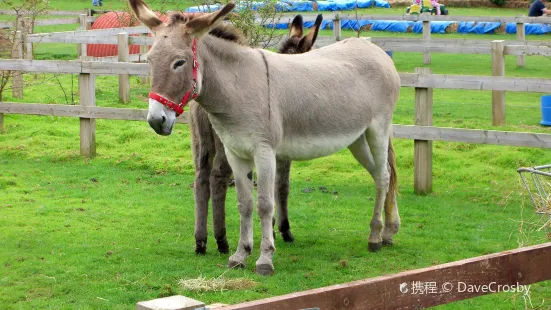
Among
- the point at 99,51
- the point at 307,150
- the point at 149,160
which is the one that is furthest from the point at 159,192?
the point at 99,51

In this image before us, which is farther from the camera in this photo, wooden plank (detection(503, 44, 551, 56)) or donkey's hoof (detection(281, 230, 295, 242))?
wooden plank (detection(503, 44, 551, 56))

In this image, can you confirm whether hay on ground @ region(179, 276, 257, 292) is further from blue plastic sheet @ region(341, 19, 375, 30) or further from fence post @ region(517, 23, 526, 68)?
blue plastic sheet @ region(341, 19, 375, 30)

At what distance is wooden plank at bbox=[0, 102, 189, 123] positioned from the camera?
11.1m

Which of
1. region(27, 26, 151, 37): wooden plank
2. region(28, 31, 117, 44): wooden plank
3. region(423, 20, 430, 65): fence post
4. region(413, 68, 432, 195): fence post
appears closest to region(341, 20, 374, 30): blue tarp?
region(423, 20, 430, 65): fence post

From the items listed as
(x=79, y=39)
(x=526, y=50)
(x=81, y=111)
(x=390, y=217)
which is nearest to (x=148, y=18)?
(x=390, y=217)

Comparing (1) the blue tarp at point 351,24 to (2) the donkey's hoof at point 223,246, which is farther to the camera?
(1) the blue tarp at point 351,24

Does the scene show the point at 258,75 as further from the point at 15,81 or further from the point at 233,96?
the point at 15,81

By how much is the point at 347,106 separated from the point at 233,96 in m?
1.22

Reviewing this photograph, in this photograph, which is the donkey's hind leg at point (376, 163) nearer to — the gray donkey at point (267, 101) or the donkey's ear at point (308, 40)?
the gray donkey at point (267, 101)

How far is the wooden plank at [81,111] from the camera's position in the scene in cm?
1108

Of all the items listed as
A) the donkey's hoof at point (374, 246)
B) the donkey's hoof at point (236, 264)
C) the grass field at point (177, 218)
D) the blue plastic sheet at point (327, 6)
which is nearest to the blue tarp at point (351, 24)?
the blue plastic sheet at point (327, 6)

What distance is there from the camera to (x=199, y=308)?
2617 mm

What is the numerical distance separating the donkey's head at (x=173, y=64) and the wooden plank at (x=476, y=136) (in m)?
4.26

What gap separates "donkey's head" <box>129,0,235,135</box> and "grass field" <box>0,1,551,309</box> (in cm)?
142
